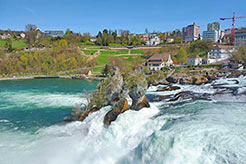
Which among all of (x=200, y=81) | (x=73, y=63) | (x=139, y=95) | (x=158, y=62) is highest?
(x=73, y=63)

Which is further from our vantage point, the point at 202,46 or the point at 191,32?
the point at 191,32

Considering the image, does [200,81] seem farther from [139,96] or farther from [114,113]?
[114,113]

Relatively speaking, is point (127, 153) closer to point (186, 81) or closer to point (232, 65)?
point (186, 81)

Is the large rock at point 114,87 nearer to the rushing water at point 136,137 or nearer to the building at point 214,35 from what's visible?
the rushing water at point 136,137

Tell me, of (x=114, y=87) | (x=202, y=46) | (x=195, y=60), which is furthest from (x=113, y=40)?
(x=114, y=87)

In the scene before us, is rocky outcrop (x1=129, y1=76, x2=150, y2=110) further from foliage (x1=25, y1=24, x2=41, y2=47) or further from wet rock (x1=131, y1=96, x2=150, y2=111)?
foliage (x1=25, y1=24, x2=41, y2=47)

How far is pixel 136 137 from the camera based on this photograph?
13445 millimetres

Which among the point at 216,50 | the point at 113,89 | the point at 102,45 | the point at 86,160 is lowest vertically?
the point at 86,160

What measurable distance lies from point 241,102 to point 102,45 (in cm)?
9916

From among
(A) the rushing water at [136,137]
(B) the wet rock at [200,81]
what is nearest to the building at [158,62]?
(B) the wet rock at [200,81]

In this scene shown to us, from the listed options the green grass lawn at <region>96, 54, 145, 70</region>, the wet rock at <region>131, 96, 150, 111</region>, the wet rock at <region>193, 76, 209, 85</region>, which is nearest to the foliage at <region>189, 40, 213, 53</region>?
the green grass lawn at <region>96, 54, 145, 70</region>

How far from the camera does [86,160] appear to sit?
42.1 ft

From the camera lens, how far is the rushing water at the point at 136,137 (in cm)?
979

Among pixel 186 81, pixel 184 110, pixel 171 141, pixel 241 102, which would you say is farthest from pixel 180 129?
pixel 186 81
